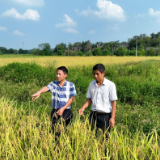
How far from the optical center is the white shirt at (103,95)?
2.11m

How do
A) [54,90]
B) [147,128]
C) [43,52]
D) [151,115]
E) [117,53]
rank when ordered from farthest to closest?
[43,52] < [117,53] < [151,115] < [147,128] < [54,90]

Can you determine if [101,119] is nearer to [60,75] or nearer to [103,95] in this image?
[103,95]

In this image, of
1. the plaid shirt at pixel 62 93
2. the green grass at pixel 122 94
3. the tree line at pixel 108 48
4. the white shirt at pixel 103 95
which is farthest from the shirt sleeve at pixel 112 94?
the tree line at pixel 108 48

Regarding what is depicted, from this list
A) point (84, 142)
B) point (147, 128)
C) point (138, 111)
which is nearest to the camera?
point (84, 142)

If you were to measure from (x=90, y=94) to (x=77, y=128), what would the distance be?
48 cm

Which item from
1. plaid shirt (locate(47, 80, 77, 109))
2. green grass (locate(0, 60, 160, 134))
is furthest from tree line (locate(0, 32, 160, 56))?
plaid shirt (locate(47, 80, 77, 109))

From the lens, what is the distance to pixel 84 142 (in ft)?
6.27

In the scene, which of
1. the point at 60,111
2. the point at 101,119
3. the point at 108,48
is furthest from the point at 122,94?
the point at 108,48

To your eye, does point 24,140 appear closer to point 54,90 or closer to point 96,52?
point 54,90

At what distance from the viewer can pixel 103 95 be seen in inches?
84.4

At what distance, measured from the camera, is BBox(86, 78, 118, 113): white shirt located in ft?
6.93

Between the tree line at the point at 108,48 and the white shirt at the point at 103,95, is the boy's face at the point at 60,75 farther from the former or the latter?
the tree line at the point at 108,48

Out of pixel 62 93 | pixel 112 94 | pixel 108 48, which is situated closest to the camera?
pixel 112 94

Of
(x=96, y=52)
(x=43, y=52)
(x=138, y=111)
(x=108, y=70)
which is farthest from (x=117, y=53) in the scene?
(x=138, y=111)
